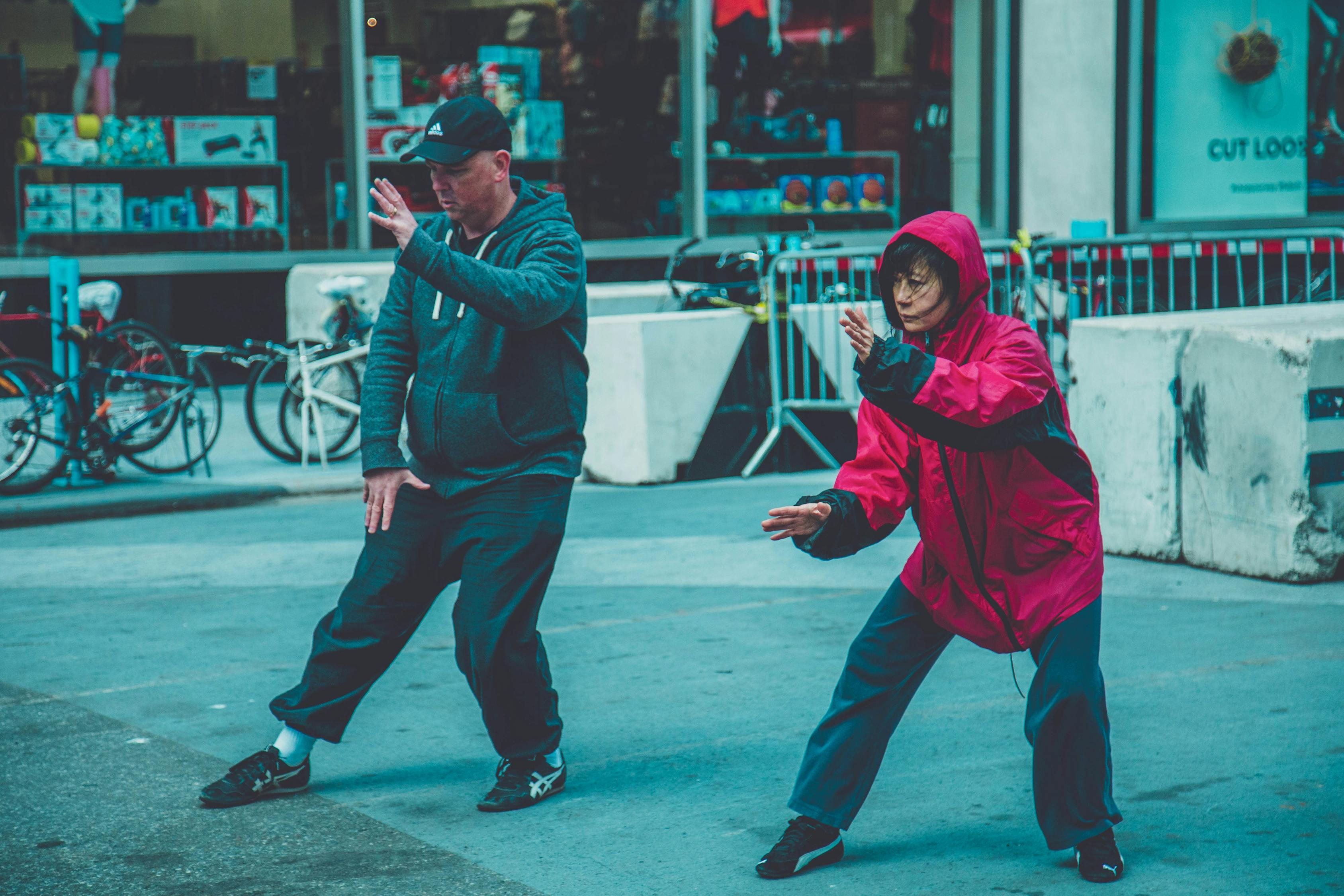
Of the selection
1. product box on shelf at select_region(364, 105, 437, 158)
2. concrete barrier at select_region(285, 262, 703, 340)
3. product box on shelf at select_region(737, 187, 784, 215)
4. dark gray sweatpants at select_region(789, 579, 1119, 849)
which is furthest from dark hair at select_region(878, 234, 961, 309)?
product box on shelf at select_region(737, 187, 784, 215)

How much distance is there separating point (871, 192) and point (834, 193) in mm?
412

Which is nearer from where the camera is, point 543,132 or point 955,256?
point 955,256

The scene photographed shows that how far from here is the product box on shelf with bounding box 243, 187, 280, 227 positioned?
1503cm

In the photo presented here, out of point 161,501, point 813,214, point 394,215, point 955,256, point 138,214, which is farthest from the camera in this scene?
point 813,214

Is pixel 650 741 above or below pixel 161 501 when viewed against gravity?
below

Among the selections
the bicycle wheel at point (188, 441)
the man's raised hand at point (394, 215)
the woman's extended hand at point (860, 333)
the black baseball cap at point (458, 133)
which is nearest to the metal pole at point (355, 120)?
the bicycle wheel at point (188, 441)

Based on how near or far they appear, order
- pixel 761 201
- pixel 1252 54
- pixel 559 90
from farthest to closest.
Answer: pixel 1252 54 < pixel 761 201 < pixel 559 90

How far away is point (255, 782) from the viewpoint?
4.66 metres

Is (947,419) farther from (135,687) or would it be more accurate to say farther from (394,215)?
(135,687)

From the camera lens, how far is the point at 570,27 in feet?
52.8

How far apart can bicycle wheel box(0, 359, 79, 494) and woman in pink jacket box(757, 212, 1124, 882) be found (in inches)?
277

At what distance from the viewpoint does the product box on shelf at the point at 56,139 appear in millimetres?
14188

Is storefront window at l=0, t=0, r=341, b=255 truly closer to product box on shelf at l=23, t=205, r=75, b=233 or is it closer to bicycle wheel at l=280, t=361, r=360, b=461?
product box on shelf at l=23, t=205, r=75, b=233

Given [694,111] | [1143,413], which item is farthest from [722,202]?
[1143,413]
